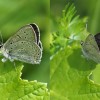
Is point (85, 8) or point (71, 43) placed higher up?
point (85, 8)

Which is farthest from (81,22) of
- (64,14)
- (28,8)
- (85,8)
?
(28,8)

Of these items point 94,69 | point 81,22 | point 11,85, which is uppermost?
point 81,22

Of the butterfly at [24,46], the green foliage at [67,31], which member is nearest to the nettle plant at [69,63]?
the green foliage at [67,31]

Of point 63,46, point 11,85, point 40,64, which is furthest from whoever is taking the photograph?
point 40,64

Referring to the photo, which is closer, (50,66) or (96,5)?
(50,66)

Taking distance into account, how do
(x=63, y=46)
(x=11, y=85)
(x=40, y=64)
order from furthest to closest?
(x=40, y=64) < (x=63, y=46) < (x=11, y=85)

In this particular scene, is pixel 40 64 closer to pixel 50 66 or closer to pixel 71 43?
pixel 50 66

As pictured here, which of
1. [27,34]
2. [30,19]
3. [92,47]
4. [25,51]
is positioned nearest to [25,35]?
[27,34]
